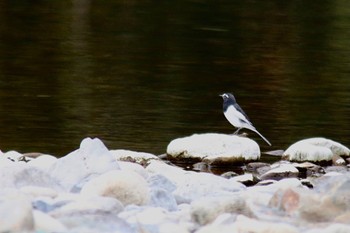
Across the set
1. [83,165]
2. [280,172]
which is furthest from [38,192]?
[280,172]

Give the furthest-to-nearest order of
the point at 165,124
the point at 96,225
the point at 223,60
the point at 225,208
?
the point at 223,60, the point at 165,124, the point at 225,208, the point at 96,225

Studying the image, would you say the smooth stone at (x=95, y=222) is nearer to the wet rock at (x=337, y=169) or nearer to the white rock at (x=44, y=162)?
the white rock at (x=44, y=162)

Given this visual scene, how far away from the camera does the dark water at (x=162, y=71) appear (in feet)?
39.6

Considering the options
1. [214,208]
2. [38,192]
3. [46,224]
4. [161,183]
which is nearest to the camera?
[46,224]

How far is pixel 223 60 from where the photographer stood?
17375mm

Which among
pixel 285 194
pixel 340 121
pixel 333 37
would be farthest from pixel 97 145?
pixel 333 37

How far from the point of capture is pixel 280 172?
995 cm

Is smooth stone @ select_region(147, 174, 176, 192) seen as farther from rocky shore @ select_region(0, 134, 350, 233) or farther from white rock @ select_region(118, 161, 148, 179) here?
white rock @ select_region(118, 161, 148, 179)

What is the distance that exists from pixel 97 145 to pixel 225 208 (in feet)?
6.31

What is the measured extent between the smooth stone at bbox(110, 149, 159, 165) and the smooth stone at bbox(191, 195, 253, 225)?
3.63 m

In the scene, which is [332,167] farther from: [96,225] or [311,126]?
[96,225]

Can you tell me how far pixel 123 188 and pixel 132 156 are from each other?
3314mm

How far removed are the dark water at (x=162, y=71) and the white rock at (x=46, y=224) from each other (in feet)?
16.5

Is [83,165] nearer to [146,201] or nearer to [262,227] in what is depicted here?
[146,201]
